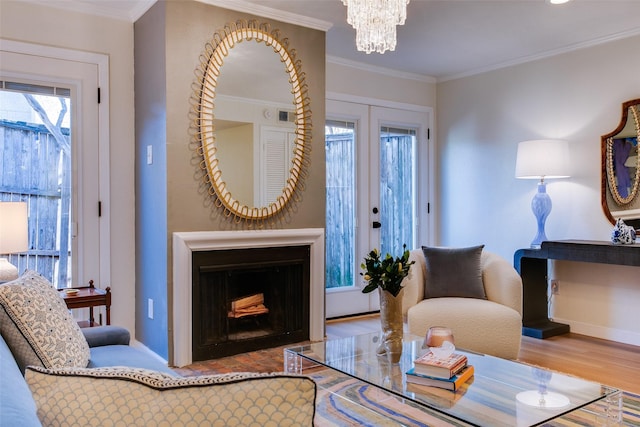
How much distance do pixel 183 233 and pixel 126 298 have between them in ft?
2.65

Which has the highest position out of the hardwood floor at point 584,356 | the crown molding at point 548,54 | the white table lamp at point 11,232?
the crown molding at point 548,54

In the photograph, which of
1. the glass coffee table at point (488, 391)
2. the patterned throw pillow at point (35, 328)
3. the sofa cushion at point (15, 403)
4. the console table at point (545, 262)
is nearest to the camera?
the sofa cushion at point (15, 403)

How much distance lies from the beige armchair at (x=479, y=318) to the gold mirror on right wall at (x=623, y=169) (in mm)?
1324

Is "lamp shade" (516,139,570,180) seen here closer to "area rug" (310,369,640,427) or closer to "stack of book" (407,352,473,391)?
"area rug" (310,369,640,427)

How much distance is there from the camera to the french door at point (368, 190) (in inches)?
198

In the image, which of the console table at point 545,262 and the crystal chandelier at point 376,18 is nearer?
the crystal chandelier at point 376,18

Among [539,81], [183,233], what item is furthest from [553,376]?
[539,81]

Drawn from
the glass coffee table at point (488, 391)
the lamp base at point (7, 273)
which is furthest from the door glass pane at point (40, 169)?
the glass coffee table at point (488, 391)

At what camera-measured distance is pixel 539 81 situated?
4.75m

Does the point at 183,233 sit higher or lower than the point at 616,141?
lower

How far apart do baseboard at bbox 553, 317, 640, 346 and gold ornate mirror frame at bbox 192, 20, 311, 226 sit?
102 inches

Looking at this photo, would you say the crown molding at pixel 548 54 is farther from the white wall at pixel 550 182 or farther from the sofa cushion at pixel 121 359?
the sofa cushion at pixel 121 359

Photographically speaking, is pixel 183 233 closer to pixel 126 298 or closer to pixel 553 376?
pixel 126 298

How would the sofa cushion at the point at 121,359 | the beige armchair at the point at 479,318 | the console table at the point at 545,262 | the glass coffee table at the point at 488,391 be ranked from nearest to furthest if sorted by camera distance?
the glass coffee table at the point at 488,391, the sofa cushion at the point at 121,359, the beige armchair at the point at 479,318, the console table at the point at 545,262
